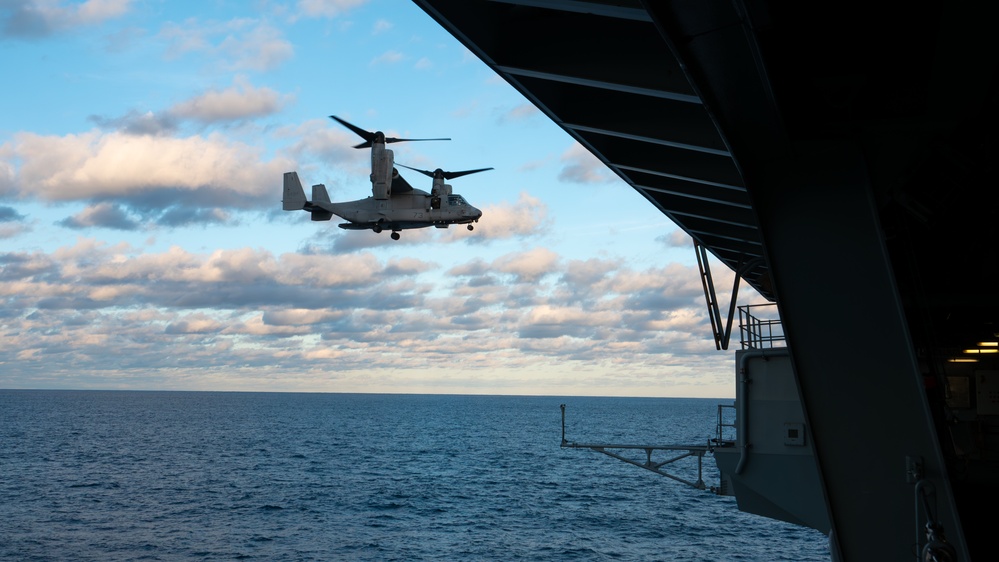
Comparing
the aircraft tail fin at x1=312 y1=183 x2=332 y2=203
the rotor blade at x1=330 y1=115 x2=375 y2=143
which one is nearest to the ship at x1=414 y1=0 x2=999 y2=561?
the rotor blade at x1=330 y1=115 x2=375 y2=143

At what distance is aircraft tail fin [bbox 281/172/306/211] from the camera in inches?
1682

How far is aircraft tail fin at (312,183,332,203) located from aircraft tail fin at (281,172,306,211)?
21cm

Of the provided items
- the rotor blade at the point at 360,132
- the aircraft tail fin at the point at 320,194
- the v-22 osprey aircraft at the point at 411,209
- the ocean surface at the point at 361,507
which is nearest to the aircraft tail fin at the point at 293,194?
the aircraft tail fin at the point at 320,194

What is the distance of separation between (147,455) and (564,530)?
205ft

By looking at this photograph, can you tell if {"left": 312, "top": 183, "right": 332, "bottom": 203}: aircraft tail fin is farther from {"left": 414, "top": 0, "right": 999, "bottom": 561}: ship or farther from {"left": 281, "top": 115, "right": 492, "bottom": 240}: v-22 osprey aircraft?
{"left": 414, "top": 0, "right": 999, "bottom": 561}: ship

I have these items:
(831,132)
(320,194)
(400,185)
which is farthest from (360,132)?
(831,132)

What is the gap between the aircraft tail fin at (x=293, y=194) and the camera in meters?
42.7

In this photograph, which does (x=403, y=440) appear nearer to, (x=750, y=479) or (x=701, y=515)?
(x=701, y=515)

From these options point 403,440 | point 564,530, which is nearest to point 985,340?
point 564,530

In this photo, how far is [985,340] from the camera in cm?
2708

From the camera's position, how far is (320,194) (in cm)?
4234

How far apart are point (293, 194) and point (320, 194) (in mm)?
1905

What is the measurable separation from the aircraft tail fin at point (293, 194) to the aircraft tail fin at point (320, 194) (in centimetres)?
21

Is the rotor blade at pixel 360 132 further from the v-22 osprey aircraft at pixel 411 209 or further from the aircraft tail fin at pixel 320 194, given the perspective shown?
the aircraft tail fin at pixel 320 194
